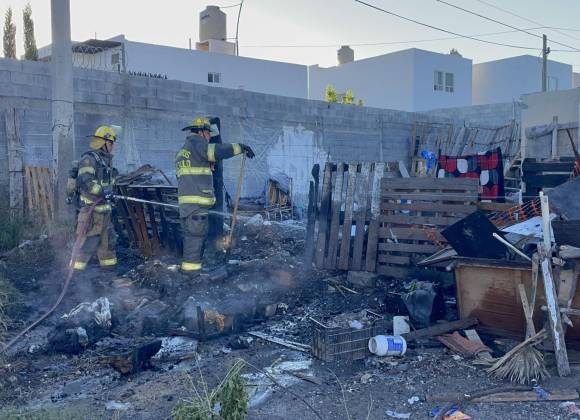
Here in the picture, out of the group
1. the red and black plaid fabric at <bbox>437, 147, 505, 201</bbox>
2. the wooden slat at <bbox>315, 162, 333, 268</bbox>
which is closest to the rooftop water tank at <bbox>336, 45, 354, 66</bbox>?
the red and black plaid fabric at <bbox>437, 147, 505, 201</bbox>

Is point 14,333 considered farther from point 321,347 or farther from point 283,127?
point 283,127

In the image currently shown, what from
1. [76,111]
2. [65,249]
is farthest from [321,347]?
[76,111]

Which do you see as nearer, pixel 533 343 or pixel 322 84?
pixel 533 343

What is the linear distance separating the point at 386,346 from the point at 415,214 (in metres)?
2.93

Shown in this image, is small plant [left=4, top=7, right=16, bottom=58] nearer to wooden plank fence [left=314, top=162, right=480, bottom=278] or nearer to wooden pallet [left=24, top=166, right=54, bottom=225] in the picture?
wooden pallet [left=24, top=166, right=54, bottom=225]

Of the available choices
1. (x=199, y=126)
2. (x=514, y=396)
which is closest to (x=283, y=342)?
(x=514, y=396)

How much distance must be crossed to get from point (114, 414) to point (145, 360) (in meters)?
0.98

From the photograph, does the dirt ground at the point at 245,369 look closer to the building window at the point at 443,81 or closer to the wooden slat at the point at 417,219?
the wooden slat at the point at 417,219

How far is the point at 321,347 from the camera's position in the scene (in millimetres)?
5090

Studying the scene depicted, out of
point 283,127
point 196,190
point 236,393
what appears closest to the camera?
point 236,393

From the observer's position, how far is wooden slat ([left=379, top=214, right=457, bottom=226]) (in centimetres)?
725

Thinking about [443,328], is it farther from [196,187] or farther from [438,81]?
[438,81]

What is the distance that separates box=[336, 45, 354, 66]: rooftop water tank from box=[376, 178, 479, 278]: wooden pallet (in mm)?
35139

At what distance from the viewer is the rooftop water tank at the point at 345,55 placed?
41281 millimetres
